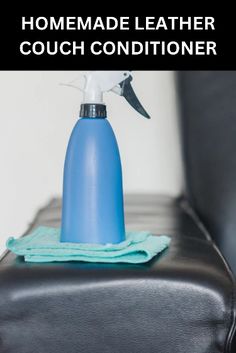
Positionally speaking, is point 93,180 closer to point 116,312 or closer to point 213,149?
point 116,312

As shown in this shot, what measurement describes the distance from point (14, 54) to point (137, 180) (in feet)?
1.57

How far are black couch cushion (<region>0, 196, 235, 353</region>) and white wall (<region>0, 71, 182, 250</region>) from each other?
0.91 meters

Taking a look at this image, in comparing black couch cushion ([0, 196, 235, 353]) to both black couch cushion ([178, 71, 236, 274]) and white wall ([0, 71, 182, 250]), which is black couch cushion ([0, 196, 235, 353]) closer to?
black couch cushion ([178, 71, 236, 274])

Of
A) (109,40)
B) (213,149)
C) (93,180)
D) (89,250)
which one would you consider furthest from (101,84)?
(109,40)

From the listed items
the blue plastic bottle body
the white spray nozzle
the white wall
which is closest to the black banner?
the white wall

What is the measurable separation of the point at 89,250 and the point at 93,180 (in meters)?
0.11

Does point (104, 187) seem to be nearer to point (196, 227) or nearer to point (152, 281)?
point (152, 281)

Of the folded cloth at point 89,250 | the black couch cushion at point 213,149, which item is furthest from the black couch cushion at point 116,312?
the black couch cushion at point 213,149

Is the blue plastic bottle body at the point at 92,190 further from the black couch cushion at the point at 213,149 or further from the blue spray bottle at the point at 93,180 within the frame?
the black couch cushion at the point at 213,149

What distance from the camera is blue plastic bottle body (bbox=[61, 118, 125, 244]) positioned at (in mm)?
839

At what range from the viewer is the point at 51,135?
63.8 inches

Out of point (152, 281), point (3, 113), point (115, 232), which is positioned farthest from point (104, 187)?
point (3, 113)

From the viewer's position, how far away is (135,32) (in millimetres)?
1523

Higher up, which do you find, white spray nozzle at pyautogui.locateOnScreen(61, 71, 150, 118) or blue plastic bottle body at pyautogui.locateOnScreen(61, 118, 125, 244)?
white spray nozzle at pyautogui.locateOnScreen(61, 71, 150, 118)
